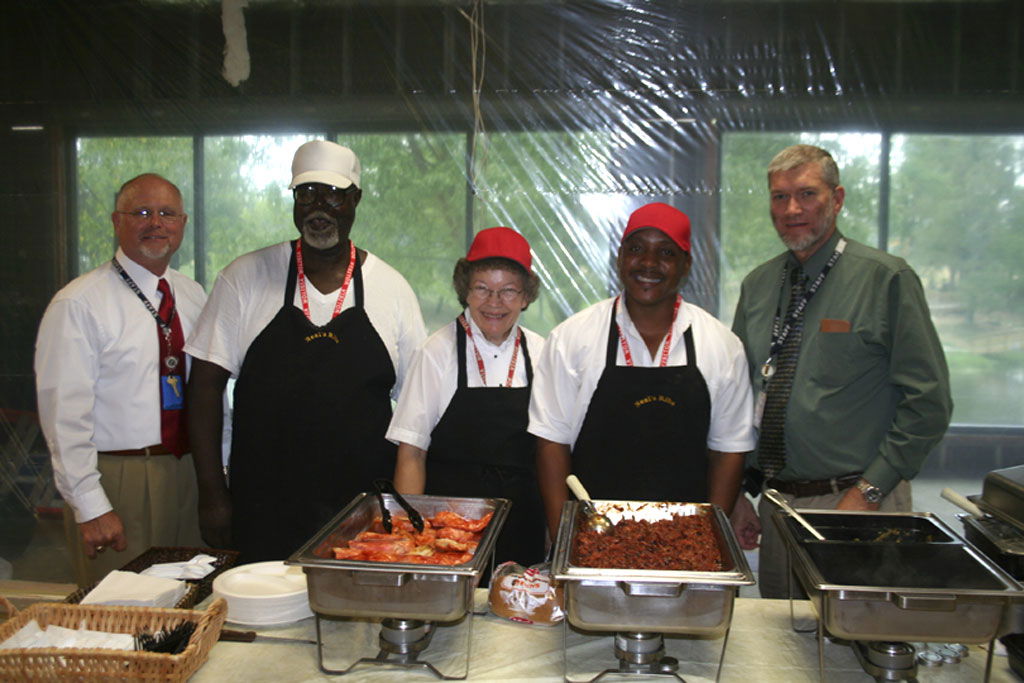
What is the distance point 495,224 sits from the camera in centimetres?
381

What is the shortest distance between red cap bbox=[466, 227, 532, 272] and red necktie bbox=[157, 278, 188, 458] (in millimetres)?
1153

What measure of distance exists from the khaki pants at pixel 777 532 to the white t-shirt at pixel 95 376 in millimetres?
2199

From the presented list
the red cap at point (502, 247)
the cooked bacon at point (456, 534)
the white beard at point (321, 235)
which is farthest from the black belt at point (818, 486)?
the white beard at point (321, 235)

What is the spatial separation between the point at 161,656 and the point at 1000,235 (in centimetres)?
388

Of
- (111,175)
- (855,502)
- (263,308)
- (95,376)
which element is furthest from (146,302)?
(855,502)

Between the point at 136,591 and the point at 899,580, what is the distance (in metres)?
1.70

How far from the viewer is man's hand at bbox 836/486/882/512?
8.01 ft

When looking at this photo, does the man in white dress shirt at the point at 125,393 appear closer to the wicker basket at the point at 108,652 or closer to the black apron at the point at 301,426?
the black apron at the point at 301,426

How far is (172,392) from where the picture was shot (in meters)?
2.81

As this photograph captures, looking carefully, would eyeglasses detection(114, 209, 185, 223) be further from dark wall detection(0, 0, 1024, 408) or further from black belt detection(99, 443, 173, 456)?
dark wall detection(0, 0, 1024, 408)

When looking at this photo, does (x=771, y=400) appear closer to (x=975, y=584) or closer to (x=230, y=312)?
(x=975, y=584)

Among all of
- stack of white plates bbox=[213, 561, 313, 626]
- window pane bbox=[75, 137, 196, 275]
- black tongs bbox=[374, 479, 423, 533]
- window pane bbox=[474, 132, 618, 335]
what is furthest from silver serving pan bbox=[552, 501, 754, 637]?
window pane bbox=[75, 137, 196, 275]

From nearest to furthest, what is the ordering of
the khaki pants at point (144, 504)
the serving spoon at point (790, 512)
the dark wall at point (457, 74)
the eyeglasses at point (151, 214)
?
the serving spoon at point (790, 512), the khaki pants at point (144, 504), the eyeglasses at point (151, 214), the dark wall at point (457, 74)

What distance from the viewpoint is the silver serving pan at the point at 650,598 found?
1.46 m
